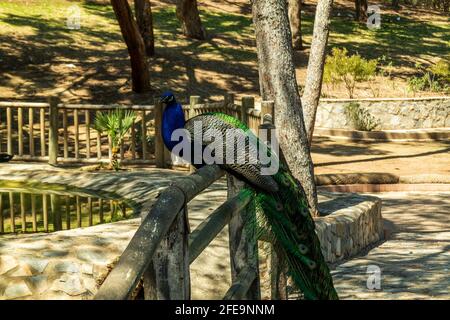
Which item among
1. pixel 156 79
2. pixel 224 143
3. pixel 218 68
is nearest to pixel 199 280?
pixel 224 143

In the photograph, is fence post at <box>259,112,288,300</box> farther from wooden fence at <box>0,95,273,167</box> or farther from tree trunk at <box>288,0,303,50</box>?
tree trunk at <box>288,0,303,50</box>

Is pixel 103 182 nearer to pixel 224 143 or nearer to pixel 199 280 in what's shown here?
pixel 199 280

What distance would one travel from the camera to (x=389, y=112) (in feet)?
75.7

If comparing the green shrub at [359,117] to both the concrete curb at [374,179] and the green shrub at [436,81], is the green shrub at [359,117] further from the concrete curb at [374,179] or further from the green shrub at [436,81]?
the concrete curb at [374,179]

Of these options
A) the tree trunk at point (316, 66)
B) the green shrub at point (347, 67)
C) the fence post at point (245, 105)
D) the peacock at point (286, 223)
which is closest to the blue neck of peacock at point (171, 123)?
the peacock at point (286, 223)

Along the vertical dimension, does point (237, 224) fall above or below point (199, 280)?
above

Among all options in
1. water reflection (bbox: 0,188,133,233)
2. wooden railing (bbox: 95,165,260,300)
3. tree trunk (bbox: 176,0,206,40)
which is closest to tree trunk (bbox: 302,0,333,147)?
water reflection (bbox: 0,188,133,233)

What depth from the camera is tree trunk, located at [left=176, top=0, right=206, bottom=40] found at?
30.0 metres

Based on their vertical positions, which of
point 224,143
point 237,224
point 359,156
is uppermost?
point 224,143

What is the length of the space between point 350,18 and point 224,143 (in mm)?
33641

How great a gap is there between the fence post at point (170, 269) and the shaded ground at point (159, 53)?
64.8 feet

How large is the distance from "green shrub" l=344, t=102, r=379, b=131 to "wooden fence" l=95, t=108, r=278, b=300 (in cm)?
1778

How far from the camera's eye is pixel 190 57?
91.2 feet

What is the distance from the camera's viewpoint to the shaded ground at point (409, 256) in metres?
8.57
